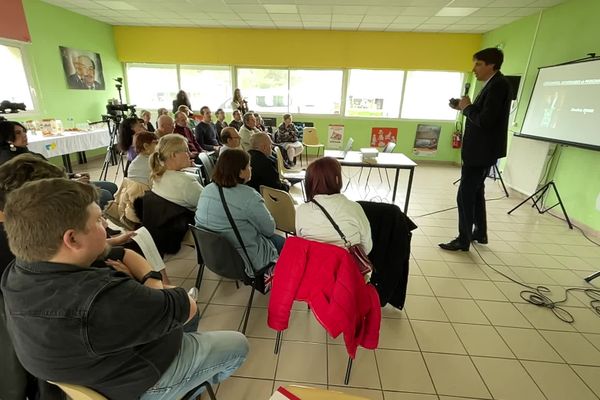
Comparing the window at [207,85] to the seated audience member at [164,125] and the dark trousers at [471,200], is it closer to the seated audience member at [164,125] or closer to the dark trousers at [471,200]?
the seated audience member at [164,125]

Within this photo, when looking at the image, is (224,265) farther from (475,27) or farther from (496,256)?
(475,27)

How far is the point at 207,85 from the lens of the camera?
7.77 meters

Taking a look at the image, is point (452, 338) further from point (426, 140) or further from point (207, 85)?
point (207, 85)

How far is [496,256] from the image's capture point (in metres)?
3.02

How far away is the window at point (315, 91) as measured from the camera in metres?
7.54

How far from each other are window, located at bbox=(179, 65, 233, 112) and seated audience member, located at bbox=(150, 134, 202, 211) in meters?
5.95

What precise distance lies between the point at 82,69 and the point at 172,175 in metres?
5.90

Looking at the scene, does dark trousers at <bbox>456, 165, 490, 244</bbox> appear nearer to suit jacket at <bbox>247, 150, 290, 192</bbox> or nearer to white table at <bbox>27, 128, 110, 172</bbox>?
suit jacket at <bbox>247, 150, 290, 192</bbox>

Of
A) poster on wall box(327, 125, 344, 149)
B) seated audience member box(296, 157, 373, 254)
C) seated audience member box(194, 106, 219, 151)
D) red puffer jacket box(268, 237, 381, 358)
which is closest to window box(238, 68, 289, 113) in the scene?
poster on wall box(327, 125, 344, 149)

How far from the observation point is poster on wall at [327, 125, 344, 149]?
25.4 feet

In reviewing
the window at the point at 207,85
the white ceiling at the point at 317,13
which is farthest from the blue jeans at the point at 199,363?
the window at the point at 207,85

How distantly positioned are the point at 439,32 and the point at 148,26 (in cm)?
676

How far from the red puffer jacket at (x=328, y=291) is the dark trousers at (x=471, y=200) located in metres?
1.98

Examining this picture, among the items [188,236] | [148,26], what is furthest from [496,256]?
[148,26]
